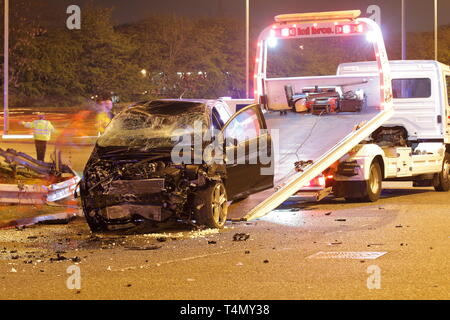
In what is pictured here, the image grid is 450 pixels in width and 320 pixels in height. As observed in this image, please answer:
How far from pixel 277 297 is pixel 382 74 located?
11174 mm

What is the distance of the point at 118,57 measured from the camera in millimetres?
66500

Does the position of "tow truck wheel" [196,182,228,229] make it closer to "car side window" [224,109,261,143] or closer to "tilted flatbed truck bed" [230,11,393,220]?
"car side window" [224,109,261,143]

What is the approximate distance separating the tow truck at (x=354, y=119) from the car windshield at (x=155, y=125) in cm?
174

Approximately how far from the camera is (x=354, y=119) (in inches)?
711

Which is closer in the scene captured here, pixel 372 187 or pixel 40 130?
pixel 372 187

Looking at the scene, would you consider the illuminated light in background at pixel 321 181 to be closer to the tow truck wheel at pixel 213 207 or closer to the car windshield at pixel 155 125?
the car windshield at pixel 155 125

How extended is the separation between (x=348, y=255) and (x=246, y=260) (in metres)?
1.26

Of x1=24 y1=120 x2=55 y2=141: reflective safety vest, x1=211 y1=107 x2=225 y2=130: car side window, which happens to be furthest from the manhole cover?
x1=24 y1=120 x2=55 y2=141: reflective safety vest

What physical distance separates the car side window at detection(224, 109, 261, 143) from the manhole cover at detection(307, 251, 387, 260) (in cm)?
349

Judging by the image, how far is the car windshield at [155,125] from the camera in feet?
44.7

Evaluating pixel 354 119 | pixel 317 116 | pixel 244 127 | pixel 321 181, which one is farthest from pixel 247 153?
pixel 317 116
